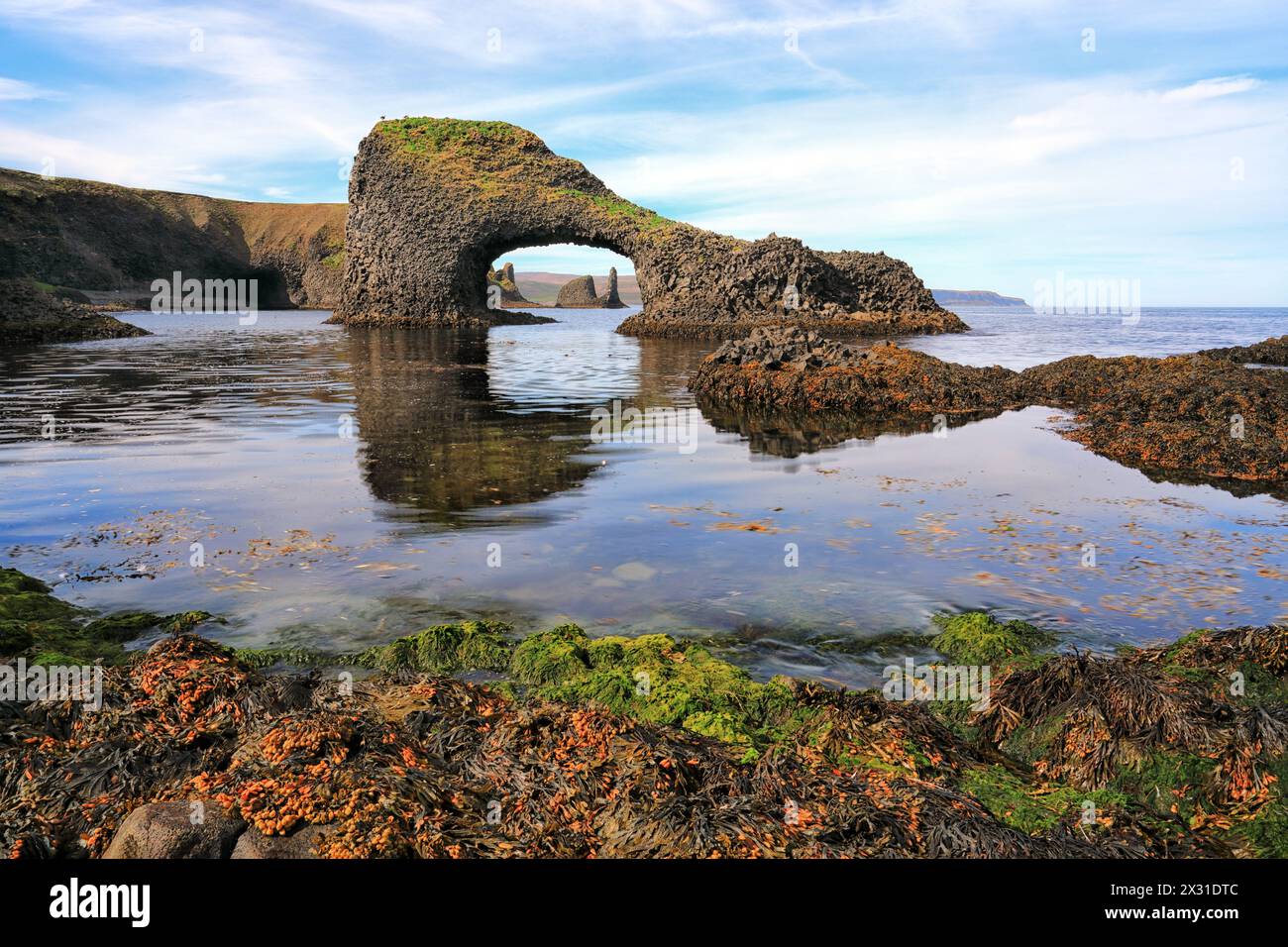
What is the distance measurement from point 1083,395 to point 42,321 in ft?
150

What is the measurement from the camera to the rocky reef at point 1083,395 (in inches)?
483

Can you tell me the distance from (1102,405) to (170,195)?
145 meters

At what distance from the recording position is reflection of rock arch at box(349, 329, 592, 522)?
10164mm

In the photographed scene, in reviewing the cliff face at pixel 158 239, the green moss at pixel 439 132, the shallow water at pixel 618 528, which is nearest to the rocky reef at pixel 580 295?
the cliff face at pixel 158 239

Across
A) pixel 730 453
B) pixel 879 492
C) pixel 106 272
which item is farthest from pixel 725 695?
pixel 106 272

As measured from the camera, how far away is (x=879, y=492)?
34.0 feet

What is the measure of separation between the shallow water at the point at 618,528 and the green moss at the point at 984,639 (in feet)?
0.74

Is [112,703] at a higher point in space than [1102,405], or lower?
lower

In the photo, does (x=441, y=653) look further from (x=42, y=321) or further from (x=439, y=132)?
(x=439, y=132)

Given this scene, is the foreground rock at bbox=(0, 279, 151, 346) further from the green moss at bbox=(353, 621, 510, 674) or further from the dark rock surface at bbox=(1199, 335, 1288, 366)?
the dark rock surface at bbox=(1199, 335, 1288, 366)

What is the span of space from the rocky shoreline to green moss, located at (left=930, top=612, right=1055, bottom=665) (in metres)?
0.03
